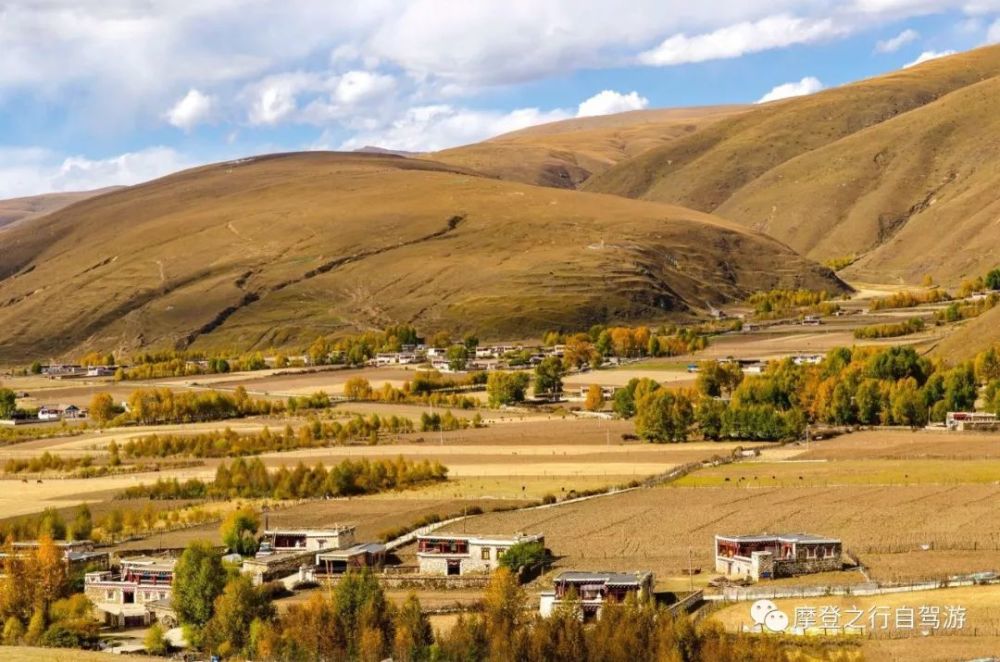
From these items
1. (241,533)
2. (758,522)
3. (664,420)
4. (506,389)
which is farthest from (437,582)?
(506,389)

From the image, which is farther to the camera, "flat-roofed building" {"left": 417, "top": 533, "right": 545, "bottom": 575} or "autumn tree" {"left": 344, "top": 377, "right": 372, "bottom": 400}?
"autumn tree" {"left": 344, "top": 377, "right": 372, "bottom": 400}

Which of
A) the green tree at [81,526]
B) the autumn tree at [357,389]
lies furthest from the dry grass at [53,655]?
the autumn tree at [357,389]

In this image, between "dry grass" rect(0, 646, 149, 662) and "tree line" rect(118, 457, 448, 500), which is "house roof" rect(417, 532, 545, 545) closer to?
"dry grass" rect(0, 646, 149, 662)

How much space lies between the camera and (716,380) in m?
117

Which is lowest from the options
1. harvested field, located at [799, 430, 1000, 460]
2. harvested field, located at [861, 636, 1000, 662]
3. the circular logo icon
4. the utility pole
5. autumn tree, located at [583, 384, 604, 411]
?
harvested field, located at [861, 636, 1000, 662]

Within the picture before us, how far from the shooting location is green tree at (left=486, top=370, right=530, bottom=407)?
121 metres

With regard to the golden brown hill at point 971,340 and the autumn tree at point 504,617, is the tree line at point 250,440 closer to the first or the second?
the golden brown hill at point 971,340

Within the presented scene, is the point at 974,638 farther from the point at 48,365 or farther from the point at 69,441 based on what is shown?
the point at 48,365

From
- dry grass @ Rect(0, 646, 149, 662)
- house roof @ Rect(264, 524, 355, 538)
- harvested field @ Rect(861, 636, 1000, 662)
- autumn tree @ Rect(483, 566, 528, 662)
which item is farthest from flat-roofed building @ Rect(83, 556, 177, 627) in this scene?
harvested field @ Rect(861, 636, 1000, 662)

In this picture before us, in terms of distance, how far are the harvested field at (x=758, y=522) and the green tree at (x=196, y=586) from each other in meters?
12.0

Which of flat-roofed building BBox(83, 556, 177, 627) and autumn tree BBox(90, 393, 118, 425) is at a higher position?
autumn tree BBox(90, 393, 118, 425)

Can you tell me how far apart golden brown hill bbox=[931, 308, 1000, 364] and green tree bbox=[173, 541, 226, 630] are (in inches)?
3075

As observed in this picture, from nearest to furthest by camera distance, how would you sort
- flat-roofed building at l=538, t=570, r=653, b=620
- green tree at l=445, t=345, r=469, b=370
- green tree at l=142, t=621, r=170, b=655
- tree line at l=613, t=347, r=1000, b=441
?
flat-roofed building at l=538, t=570, r=653, b=620 → green tree at l=142, t=621, r=170, b=655 → tree line at l=613, t=347, r=1000, b=441 → green tree at l=445, t=345, r=469, b=370

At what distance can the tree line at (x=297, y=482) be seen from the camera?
257ft
